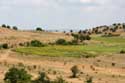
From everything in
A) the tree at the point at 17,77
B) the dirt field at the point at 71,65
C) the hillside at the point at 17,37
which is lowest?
the dirt field at the point at 71,65

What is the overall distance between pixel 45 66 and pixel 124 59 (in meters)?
20.3

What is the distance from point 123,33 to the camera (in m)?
180

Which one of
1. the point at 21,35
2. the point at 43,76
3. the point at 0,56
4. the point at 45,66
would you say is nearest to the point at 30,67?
the point at 45,66

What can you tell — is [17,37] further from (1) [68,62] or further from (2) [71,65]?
(2) [71,65]

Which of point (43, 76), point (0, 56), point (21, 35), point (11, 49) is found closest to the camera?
point (43, 76)

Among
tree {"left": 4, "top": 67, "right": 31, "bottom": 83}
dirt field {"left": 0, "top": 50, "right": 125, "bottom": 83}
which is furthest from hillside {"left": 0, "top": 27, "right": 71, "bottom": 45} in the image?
tree {"left": 4, "top": 67, "right": 31, "bottom": 83}

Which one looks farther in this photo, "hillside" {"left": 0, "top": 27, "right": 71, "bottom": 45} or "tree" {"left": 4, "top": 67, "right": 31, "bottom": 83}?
"hillside" {"left": 0, "top": 27, "right": 71, "bottom": 45}

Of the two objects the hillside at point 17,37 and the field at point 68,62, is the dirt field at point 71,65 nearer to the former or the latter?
the field at point 68,62

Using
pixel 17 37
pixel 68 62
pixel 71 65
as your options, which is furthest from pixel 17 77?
pixel 17 37

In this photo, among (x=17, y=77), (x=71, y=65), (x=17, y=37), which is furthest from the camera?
(x=17, y=37)

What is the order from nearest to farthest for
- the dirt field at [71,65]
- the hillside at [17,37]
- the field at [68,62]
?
1. the dirt field at [71,65]
2. the field at [68,62]
3. the hillside at [17,37]

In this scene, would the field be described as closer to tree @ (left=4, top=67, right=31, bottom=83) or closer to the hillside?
tree @ (left=4, top=67, right=31, bottom=83)

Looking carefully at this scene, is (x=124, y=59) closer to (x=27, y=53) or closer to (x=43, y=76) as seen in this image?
(x=27, y=53)

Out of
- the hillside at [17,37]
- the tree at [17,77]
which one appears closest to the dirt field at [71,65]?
the tree at [17,77]
